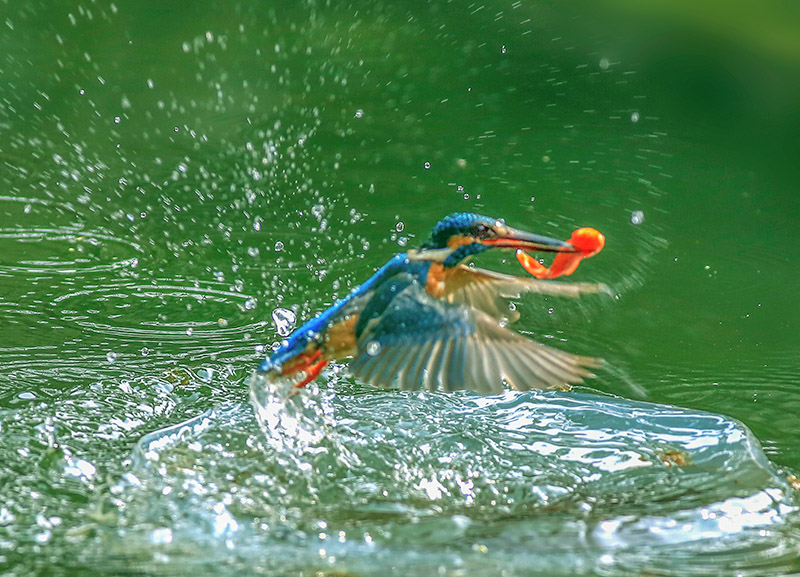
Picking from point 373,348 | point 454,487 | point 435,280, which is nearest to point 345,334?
point 373,348

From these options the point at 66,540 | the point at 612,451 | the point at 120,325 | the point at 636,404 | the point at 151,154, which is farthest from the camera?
the point at 151,154

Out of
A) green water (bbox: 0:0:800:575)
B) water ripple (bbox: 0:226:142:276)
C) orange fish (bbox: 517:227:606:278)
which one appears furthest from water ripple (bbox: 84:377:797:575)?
water ripple (bbox: 0:226:142:276)

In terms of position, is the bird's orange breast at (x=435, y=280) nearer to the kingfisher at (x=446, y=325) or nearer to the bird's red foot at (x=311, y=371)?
the kingfisher at (x=446, y=325)

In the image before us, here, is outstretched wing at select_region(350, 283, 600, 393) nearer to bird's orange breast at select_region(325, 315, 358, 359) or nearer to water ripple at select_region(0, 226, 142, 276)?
bird's orange breast at select_region(325, 315, 358, 359)

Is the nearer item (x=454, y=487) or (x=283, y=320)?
(x=454, y=487)

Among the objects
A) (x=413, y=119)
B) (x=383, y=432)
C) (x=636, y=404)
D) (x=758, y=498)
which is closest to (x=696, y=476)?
(x=758, y=498)

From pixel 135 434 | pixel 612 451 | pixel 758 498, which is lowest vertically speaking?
pixel 758 498

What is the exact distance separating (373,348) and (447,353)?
0.21 meters

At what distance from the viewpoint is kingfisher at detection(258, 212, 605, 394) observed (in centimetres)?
260

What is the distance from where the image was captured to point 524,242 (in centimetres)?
265

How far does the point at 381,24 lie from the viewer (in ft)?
19.6

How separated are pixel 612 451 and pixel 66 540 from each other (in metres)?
1.47

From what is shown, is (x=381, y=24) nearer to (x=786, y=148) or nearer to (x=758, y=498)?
(x=786, y=148)

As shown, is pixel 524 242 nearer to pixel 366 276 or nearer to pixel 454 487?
pixel 454 487
